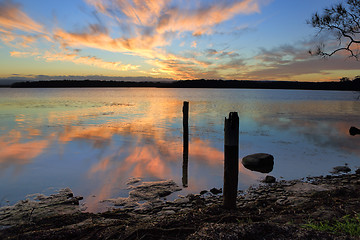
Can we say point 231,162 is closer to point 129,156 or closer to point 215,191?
point 215,191

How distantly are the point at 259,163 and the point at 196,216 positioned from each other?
331 inches

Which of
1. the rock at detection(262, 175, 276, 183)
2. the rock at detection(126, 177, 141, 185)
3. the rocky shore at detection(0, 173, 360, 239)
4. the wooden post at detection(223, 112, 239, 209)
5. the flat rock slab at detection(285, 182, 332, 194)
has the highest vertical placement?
the wooden post at detection(223, 112, 239, 209)

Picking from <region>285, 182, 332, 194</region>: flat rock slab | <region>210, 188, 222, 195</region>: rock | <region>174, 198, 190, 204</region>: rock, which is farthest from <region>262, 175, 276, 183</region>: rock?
<region>174, 198, 190, 204</region>: rock

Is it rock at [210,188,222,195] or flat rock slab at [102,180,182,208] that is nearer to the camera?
flat rock slab at [102,180,182,208]

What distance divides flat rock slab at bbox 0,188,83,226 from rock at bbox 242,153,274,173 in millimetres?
8544

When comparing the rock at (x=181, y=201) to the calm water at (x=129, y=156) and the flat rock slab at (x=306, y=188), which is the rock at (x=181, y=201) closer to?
the calm water at (x=129, y=156)

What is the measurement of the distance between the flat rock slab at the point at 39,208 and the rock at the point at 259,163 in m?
8.54

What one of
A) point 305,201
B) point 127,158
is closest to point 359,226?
point 305,201

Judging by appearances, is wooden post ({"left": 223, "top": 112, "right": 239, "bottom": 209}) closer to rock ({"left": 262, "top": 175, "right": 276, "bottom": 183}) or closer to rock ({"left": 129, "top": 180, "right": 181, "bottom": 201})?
rock ({"left": 129, "top": 180, "right": 181, "bottom": 201})

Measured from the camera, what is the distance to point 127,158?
14.5 m

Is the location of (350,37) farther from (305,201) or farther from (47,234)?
(47,234)

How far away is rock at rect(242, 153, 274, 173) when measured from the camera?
488 inches

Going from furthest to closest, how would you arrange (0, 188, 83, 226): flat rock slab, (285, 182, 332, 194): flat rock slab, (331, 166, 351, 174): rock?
(331, 166, 351, 174): rock, (285, 182, 332, 194): flat rock slab, (0, 188, 83, 226): flat rock slab

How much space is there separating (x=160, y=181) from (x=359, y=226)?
7604 millimetres
